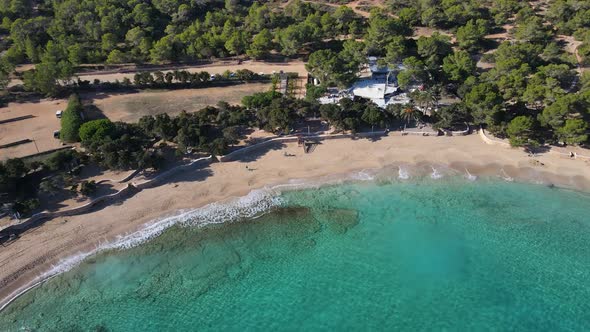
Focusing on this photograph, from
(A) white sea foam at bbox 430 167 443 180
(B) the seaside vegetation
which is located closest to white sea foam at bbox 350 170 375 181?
(B) the seaside vegetation

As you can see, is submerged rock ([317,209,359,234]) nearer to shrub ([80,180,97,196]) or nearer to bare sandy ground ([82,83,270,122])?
bare sandy ground ([82,83,270,122])

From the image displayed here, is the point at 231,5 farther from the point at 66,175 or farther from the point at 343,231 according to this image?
the point at 343,231

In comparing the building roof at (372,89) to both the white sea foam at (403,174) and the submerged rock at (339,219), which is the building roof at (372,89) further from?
the submerged rock at (339,219)

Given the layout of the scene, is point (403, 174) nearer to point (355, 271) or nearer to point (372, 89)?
point (355, 271)

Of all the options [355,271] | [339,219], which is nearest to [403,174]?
[339,219]

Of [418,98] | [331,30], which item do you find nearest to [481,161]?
[418,98]

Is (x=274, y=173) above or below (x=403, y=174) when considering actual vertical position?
above
